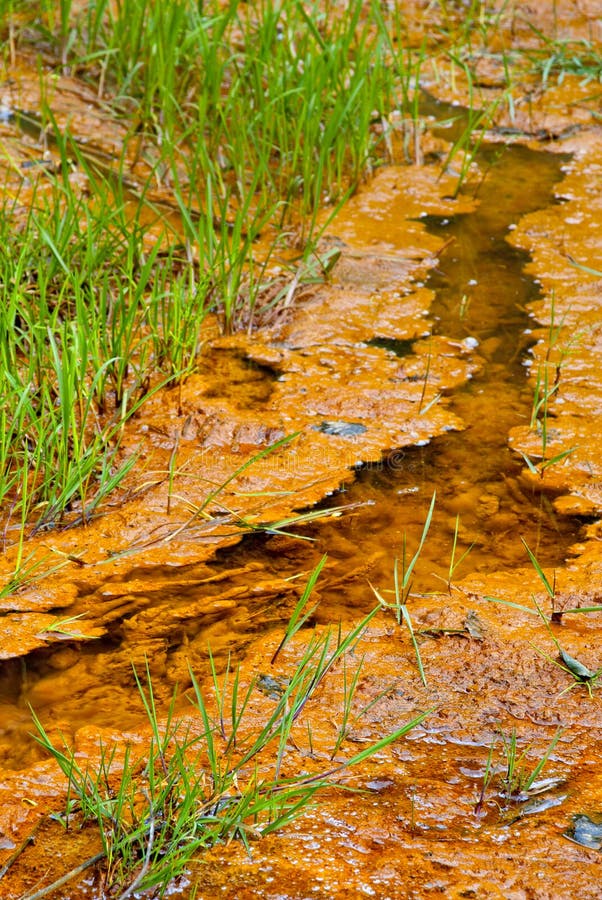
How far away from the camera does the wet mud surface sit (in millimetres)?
1503

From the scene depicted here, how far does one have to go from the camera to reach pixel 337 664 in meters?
1.93

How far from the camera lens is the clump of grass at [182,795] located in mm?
1412

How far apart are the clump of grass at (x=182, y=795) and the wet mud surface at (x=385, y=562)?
0.14 ft

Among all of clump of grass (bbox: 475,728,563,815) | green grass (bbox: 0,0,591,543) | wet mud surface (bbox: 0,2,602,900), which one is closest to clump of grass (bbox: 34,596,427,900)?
wet mud surface (bbox: 0,2,602,900)

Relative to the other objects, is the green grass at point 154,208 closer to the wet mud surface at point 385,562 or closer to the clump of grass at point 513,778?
the wet mud surface at point 385,562

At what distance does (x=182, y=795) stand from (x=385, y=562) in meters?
0.85

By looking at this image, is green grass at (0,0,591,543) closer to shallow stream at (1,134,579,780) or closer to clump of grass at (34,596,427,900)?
shallow stream at (1,134,579,780)

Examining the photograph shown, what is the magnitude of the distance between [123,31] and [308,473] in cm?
246

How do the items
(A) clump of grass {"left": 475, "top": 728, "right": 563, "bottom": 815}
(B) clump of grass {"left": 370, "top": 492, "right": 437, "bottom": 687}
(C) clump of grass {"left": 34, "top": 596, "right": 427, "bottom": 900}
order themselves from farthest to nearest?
(B) clump of grass {"left": 370, "top": 492, "right": 437, "bottom": 687}, (A) clump of grass {"left": 475, "top": 728, "right": 563, "bottom": 815}, (C) clump of grass {"left": 34, "top": 596, "right": 427, "bottom": 900}

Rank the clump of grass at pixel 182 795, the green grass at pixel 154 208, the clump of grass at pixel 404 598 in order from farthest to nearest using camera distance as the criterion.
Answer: the green grass at pixel 154 208 < the clump of grass at pixel 404 598 < the clump of grass at pixel 182 795

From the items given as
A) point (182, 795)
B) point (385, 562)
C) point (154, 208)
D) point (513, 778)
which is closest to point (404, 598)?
point (385, 562)

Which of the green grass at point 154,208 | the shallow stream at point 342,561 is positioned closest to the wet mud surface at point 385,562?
the shallow stream at point 342,561

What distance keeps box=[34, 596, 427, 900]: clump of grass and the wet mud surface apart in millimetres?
43

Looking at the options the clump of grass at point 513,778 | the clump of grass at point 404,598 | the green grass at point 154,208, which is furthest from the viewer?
the green grass at point 154,208
